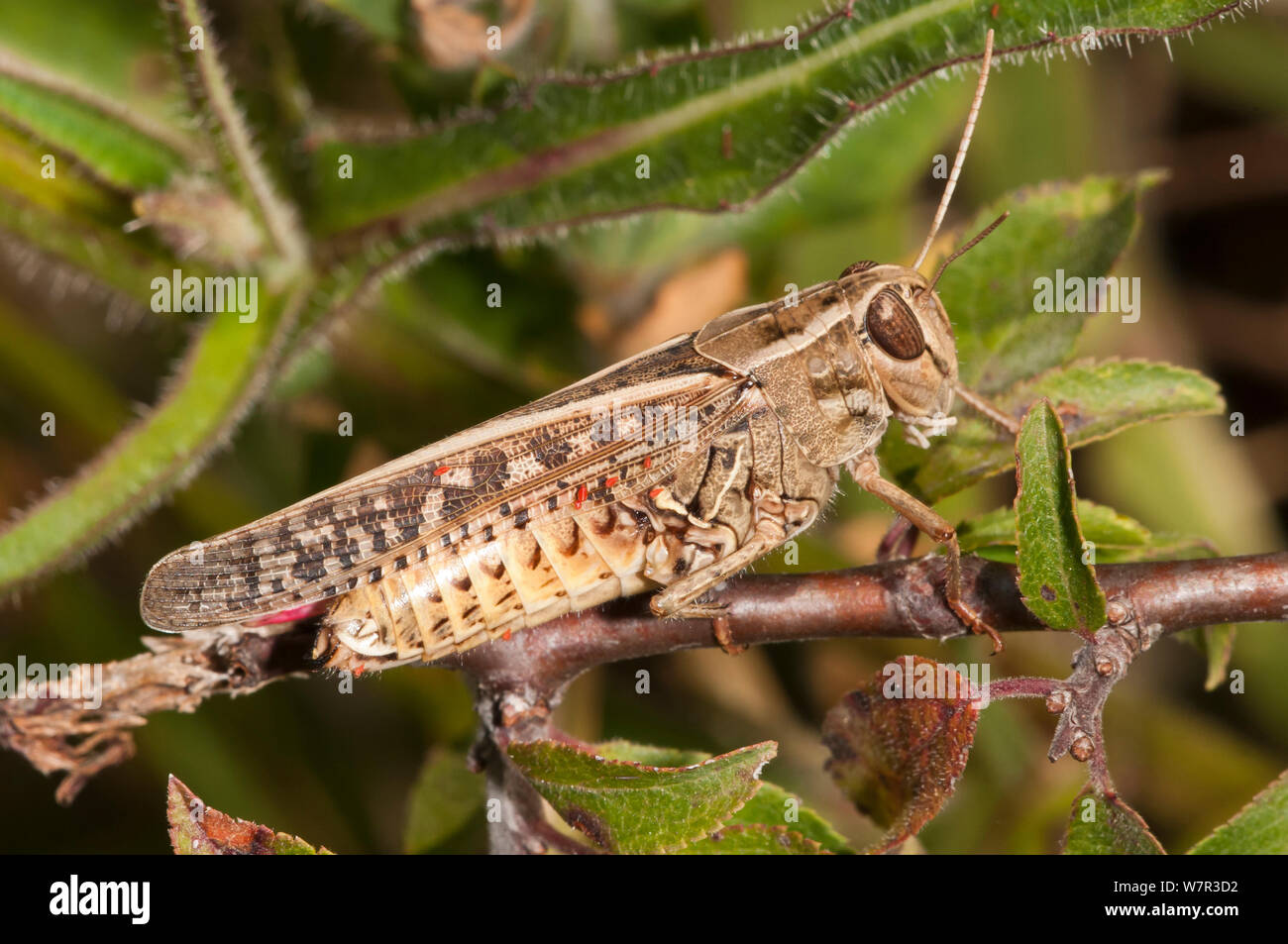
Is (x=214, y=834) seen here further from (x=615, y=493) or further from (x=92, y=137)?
(x=92, y=137)

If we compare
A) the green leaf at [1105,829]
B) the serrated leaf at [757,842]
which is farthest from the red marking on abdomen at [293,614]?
the green leaf at [1105,829]

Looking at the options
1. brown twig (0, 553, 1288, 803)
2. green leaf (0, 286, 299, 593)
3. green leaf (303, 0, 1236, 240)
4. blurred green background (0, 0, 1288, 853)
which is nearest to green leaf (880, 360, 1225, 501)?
brown twig (0, 553, 1288, 803)

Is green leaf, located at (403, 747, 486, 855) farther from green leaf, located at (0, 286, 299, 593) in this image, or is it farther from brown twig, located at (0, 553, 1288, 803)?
green leaf, located at (0, 286, 299, 593)

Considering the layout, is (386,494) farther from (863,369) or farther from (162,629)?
(863,369)

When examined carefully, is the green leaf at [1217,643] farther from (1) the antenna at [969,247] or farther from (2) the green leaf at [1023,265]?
(1) the antenna at [969,247]

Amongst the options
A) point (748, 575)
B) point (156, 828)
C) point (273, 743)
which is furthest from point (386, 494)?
point (156, 828)
